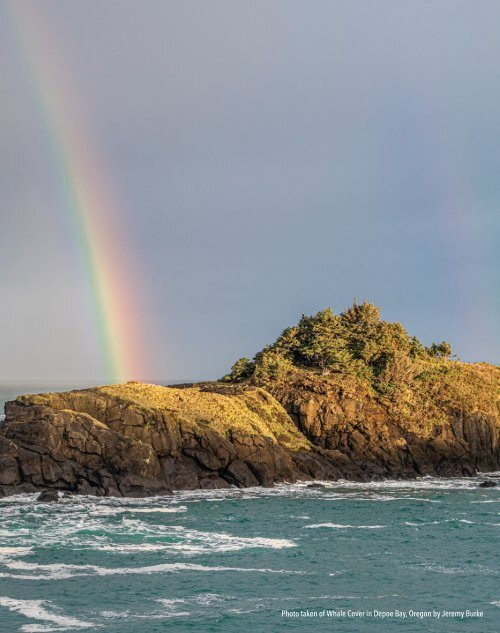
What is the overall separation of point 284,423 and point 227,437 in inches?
523

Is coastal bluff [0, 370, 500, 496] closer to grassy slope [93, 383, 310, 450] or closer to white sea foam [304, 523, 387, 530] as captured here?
grassy slope [93, 383, 310, 450]

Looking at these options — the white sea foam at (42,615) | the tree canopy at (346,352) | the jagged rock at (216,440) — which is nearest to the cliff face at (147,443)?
the jagged rock at (216,440)

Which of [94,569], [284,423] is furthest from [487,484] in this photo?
[94,569]

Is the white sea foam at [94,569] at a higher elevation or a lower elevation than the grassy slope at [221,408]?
lower

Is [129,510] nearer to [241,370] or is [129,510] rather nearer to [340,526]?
[340,526]

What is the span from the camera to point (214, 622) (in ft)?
136

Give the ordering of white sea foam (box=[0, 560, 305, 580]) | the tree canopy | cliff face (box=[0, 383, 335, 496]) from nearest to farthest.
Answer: white sea foam (box=[0, 560, 305, 580])
cliff face (box=[0, 383, 335, 496])
the tree canopy

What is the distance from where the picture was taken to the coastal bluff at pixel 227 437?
257 feet

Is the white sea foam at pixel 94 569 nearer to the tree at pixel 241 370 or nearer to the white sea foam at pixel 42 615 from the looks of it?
the white sea foam at pixel 42 615

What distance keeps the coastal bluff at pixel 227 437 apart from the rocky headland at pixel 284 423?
0.14 m

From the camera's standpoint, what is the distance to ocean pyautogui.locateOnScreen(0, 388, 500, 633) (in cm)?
4241

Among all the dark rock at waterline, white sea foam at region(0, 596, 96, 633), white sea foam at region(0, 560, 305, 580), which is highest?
the dark rock at waterline

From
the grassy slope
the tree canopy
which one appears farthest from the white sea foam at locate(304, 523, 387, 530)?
the tree canopy

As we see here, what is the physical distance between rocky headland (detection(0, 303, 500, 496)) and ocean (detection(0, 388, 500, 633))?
442 cm
